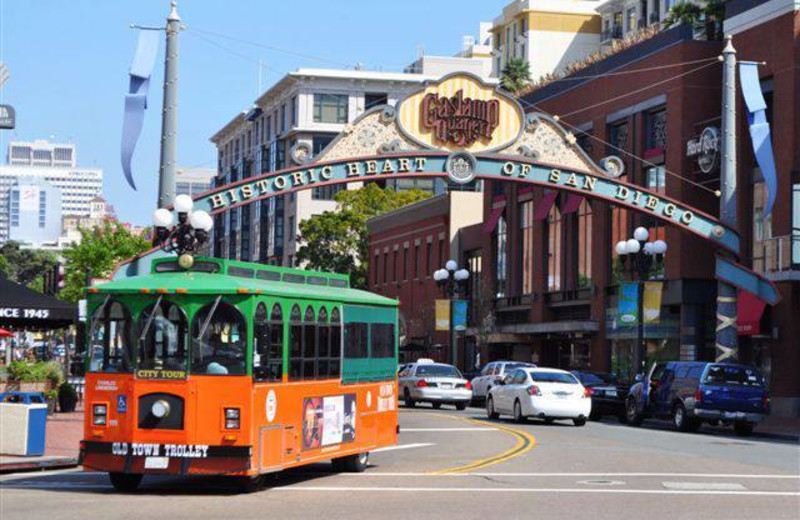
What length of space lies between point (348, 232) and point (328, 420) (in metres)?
76.4

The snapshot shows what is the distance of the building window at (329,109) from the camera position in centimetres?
11631

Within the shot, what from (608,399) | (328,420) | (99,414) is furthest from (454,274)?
(99,414)

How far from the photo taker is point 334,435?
2025 centimetres

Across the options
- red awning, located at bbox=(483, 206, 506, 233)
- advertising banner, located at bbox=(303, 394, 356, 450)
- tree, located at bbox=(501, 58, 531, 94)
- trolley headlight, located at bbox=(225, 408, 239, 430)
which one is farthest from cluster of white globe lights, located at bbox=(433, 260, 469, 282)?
trolley headlight, located at bbox=(225, 408, 239, 430)

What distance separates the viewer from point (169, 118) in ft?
102

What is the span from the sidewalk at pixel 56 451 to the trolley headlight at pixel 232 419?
5529 millimetres

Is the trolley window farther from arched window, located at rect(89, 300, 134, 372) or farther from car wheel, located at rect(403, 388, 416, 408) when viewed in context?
car wheel, located at rect(403, 388, 416, 408)

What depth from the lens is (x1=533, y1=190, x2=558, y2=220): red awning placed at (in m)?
63.8

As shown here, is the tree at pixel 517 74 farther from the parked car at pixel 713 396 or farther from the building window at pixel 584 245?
the parked car at pixel 713 396

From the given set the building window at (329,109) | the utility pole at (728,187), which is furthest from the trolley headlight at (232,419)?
the building window at (329,109)

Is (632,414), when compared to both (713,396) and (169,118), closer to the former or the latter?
(713,396)

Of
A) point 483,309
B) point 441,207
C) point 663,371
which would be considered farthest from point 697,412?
point 441,207

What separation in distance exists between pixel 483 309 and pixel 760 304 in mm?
26373

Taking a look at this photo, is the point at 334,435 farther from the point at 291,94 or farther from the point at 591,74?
the point at 291,94
